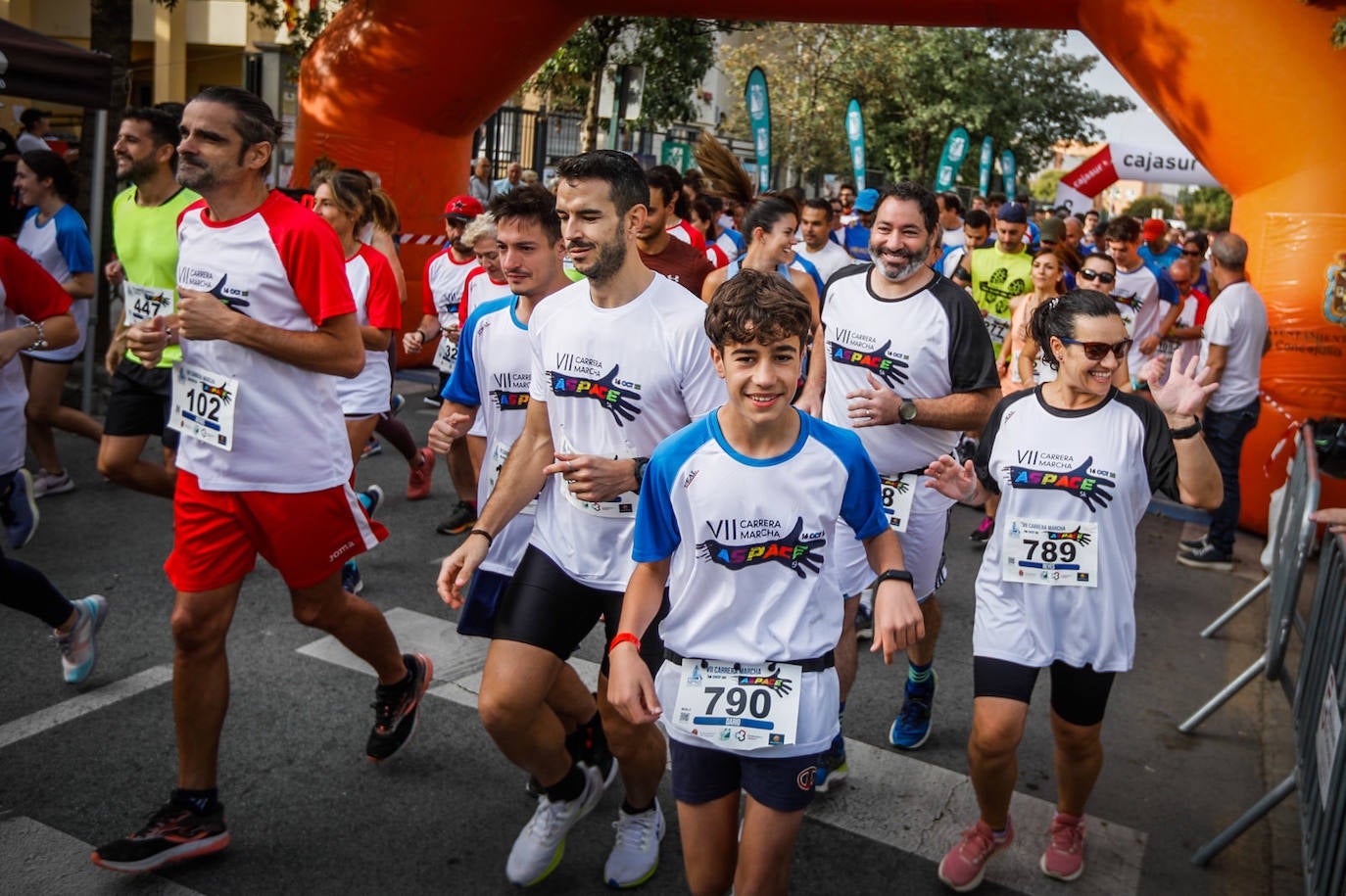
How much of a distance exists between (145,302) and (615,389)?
3266mm

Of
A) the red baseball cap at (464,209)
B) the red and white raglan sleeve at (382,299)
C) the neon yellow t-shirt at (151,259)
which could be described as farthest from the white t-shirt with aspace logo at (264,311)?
the red baseball cap at (464,209)

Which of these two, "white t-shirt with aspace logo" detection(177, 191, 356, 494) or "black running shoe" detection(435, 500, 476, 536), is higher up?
"white t-shirt with aspace logo" detection(177, 191, 356, 494)

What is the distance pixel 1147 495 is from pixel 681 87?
17.0 m

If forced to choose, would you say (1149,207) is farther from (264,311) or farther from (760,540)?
(760,540)

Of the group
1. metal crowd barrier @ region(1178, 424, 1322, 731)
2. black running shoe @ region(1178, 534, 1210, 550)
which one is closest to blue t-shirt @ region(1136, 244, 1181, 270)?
A: black running shoe @ region(1178, 534, 1210, 550)

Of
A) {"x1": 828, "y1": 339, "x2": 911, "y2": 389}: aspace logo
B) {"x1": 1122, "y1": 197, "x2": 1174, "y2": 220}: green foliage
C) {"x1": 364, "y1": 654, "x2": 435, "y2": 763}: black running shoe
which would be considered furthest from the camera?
{"x1": 1122, "y1": 197, "x2": 1174, "y2": 220}: green foliage

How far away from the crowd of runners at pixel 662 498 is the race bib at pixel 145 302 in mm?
804

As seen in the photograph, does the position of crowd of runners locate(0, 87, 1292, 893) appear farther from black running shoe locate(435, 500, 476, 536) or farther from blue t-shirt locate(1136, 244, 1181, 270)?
blue t-shirt locate(1136, 244, 1181, 270)

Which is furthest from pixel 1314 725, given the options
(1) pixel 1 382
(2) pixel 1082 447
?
(1) pixel 1 382

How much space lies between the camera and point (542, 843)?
3480 mm

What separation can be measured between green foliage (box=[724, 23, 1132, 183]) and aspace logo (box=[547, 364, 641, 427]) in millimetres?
31707

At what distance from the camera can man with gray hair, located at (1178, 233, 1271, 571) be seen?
7473 millimetres

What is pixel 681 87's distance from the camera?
762 inches

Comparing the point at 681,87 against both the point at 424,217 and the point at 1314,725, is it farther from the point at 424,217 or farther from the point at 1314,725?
the point at 1314,725
